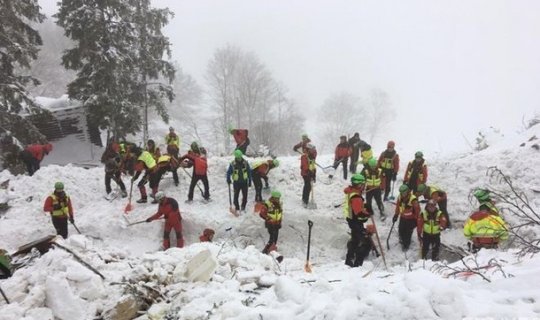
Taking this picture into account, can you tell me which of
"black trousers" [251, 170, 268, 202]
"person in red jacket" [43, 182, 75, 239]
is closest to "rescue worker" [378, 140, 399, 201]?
"black trousers" [251, 170, 268, 202]

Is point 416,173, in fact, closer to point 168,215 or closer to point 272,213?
point 272,213

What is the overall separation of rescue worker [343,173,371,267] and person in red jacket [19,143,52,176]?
10710mm

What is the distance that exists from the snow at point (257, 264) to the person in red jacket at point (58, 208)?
78 cm

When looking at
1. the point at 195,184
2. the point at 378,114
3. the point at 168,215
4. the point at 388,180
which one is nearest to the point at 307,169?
the point at 388,180

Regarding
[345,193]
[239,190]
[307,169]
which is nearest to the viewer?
[345,193]

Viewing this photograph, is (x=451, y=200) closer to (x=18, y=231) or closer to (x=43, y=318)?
(x=43, y=318)

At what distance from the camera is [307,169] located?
12.2 metres

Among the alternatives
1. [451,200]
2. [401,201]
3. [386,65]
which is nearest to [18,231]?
[401,201]

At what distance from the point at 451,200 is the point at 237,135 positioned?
268 inches

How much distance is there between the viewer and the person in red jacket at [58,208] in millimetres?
10180

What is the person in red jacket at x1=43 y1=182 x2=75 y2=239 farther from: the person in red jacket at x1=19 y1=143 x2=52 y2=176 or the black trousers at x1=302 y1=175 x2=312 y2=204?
the black trousers at x1=302 y1=175 x2=312 y2=204

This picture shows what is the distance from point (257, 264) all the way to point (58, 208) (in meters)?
5.61

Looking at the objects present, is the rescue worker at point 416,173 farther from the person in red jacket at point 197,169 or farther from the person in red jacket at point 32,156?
the person in red jacket at point 32,156

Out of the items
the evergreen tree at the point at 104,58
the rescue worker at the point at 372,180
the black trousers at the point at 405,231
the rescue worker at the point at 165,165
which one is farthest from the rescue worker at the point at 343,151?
the evergreen tree at the point at 104,58
